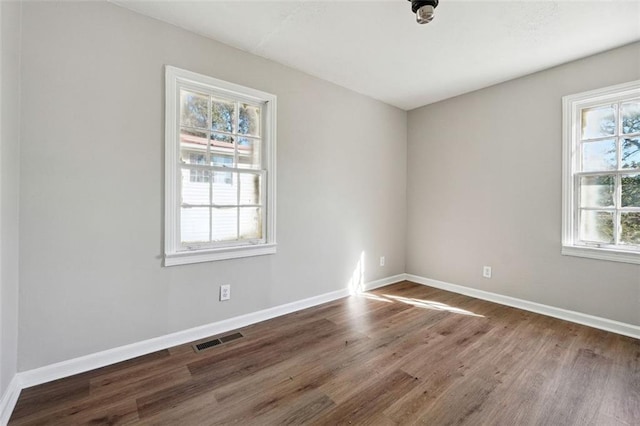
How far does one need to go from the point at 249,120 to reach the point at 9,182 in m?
1.81

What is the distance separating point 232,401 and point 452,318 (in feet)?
7.52

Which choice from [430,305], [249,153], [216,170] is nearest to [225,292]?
[216,170]

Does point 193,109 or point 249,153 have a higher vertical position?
point 193,109

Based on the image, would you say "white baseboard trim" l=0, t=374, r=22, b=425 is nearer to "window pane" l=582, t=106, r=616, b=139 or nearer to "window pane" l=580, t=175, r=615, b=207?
"window pane" l=580, t=175, r=615, b=207

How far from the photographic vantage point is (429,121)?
4.09m

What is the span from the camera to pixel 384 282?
4.09 m

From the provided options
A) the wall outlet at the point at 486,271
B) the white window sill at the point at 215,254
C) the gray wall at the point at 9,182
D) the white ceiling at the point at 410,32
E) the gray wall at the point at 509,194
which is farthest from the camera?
the wall outlet at the point at 486,271

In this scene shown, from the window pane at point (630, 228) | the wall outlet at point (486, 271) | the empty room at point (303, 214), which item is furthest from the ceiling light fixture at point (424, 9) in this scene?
the wall outlet at point (486, 271)

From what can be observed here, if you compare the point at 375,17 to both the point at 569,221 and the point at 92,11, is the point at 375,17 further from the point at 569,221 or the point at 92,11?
the point at 569,221

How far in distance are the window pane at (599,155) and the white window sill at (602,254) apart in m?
0.81

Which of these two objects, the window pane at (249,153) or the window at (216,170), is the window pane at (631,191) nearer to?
the window at (216,170)

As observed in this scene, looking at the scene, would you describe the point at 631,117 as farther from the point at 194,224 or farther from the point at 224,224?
the point at 194,224

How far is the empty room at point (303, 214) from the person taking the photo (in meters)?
1.74

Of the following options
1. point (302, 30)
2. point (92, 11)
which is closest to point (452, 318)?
point (302, 30)
